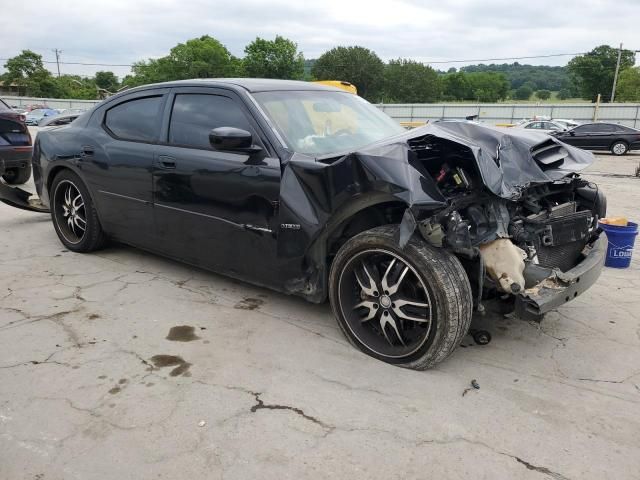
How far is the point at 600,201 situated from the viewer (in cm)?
396

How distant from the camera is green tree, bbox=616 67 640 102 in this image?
2469 inches

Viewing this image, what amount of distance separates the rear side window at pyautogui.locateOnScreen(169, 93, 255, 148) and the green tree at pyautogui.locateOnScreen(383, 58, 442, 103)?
86446mm

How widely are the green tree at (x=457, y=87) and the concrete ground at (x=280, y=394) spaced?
341 ft

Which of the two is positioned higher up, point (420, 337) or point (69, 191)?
point (69, 191)

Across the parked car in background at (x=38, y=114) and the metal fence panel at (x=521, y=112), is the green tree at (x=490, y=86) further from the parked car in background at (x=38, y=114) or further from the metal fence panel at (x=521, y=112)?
the parked car in background at (x=38, y=114)

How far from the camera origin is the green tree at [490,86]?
95.8 metres

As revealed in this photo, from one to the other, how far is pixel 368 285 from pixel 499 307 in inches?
33.0

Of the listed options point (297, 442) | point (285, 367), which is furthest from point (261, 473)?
point (285, 367)

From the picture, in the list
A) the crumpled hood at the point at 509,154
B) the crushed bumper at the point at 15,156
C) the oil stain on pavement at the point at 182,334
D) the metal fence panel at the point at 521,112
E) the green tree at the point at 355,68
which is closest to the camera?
the crumpled hood at the point at 509,154

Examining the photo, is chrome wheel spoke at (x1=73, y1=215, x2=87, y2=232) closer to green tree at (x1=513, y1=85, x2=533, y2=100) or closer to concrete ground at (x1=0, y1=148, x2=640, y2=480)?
concrete ground at (x1=0, y1=148, x2=640, y2=480)

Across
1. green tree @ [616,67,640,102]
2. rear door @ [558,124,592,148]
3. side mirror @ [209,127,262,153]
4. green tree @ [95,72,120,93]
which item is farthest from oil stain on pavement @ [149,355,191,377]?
green tree @ [95,72,120,93]

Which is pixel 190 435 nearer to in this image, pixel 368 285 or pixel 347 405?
pixel 347 405

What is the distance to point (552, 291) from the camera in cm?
289

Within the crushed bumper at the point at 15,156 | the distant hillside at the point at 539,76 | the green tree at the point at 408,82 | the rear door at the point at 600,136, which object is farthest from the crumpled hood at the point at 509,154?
the distant hillside at the point at 539,76
